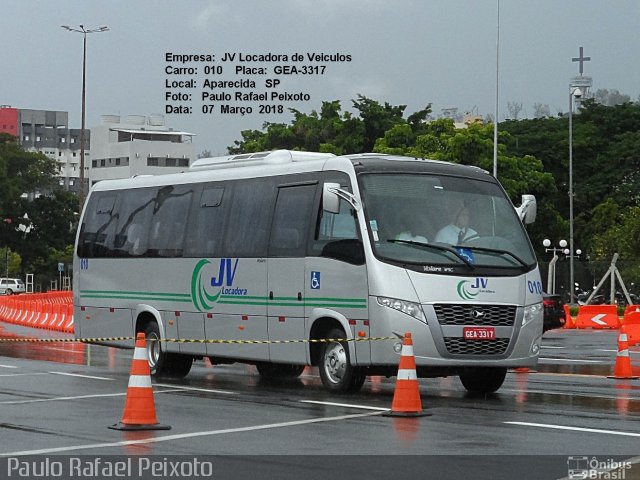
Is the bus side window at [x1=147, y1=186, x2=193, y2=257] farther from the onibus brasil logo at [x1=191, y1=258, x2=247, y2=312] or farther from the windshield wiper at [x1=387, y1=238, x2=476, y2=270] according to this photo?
the windshield wiper at [x1=387, y1=238, x2=476, y2=270]

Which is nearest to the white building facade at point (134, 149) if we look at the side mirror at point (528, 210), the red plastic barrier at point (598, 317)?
the red plastic barrier at point (598, 317)

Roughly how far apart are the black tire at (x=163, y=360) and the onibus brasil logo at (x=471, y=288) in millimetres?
6104

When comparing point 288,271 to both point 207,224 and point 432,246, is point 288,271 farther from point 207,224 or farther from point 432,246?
point 207,224

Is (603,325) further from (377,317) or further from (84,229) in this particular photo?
(377,317)

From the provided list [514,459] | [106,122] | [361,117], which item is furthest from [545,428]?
[106,122]

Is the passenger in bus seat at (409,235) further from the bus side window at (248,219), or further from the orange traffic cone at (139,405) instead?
the orange traffic cone at (139,405)

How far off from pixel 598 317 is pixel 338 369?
30105 millimetres

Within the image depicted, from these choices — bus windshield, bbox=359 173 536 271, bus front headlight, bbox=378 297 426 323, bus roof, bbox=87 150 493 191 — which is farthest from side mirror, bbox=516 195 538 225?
bus front headlight, bbox=378 297 426 323

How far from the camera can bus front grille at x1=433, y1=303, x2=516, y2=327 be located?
16797 mm

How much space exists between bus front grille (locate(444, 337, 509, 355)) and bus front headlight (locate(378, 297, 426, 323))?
44 cm

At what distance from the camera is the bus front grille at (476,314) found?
55.1 ft

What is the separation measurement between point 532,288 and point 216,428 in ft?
18.8

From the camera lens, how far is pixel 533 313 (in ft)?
57.1

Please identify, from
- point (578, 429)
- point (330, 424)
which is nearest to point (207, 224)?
point (330, 424)
